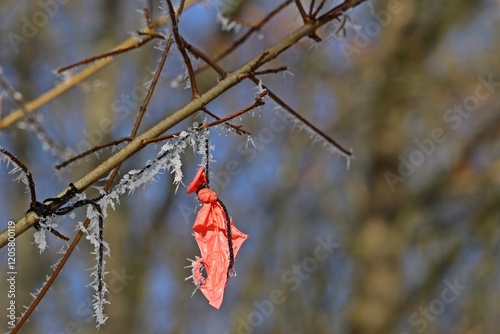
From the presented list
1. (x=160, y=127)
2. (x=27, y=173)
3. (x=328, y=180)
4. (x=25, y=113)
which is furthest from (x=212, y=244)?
(x=328, y=180)

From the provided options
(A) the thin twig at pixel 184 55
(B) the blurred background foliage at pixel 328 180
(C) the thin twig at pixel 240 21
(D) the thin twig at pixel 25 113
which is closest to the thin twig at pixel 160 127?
(A) the thin twig at pixel 184 55

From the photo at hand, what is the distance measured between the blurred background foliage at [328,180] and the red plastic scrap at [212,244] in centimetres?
338

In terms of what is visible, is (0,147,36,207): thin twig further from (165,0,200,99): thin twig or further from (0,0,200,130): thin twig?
(0,0,200,130): thin twig

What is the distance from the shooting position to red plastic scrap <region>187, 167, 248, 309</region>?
3.58 feet

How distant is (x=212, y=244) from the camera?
1.12 meters

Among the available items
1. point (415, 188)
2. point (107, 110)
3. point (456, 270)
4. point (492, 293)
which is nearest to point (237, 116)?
point (107, 110)

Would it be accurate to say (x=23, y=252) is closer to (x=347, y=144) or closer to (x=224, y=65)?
(x=224, y=65)

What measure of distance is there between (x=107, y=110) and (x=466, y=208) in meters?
3.55

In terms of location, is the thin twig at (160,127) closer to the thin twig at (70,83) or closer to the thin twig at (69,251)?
the thin twig at (69,251)

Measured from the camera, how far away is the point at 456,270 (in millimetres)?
6527

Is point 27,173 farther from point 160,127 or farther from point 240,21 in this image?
point 240,21

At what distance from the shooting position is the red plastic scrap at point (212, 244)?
1.09 m

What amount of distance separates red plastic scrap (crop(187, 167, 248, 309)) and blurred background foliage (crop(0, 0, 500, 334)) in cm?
338

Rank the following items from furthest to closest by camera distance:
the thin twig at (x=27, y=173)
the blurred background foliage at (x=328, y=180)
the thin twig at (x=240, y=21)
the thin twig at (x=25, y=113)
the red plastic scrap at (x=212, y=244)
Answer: the blurred background foliage at (x=328, y=180) < the thin twig at (x=240, y=21) < the thin twig at (x=25, y=113) < the red plastic scrap at (x=212, y=244) < the thin twig at (x=27, y=173)
